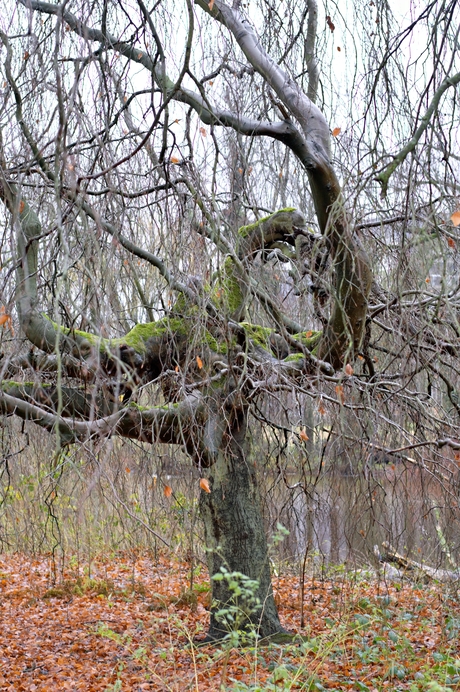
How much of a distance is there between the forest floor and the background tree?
42cm

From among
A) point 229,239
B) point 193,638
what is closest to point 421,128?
point 229,239

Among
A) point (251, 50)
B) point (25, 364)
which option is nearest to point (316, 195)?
point (251, 50)

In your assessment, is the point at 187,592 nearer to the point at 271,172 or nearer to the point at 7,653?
the point at 7,653

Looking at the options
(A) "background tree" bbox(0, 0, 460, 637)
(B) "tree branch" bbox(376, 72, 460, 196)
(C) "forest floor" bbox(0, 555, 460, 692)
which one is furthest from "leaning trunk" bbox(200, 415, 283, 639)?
(B) "tree branch" bbox(376, 72, 460, 196)

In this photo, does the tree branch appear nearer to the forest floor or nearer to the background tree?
the background tree

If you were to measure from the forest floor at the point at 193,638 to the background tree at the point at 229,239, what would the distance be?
0.42 meters

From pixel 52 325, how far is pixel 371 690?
8.10 ft

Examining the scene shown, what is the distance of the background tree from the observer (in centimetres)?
291

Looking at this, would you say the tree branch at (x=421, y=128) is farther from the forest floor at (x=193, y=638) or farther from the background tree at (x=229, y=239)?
the forest floor at (x=193, y=638)

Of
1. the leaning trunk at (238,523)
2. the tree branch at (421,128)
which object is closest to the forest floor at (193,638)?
the leaning trunk at (238,523)

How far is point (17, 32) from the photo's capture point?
3189 mm

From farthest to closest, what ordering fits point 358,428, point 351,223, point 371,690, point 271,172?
point 271,172, point 358,428, point 371,690, point 351,223

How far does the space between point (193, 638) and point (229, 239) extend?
265cm

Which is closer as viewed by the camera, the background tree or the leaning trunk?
the background tree
